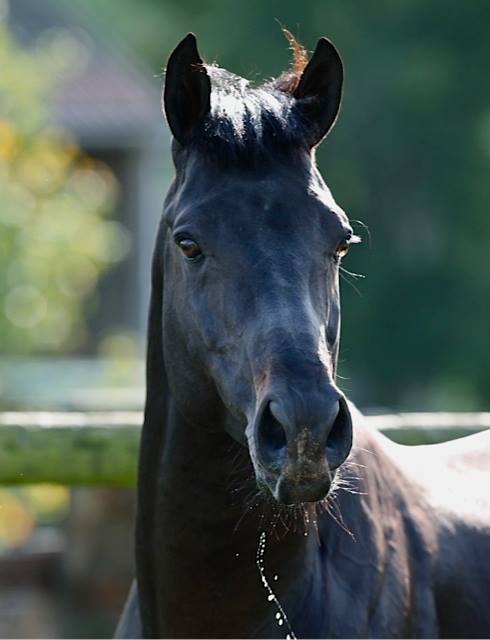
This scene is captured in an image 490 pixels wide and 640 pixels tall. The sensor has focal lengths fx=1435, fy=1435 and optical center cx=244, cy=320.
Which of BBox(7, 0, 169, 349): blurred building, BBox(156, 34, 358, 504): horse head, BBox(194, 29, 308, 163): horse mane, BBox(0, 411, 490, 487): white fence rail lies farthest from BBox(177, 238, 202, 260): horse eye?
BBox(7, 0, 169, 349): blurred building

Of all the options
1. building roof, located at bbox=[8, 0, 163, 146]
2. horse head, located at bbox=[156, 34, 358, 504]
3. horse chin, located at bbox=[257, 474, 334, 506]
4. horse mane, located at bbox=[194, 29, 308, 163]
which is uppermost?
building roof, located at bbox=[8, 0, 163, 146]

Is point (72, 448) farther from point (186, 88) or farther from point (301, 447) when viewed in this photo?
point (301, 447)

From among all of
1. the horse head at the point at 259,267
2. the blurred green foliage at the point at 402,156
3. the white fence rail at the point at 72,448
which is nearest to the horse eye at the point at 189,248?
the horse head at the point at 259,267

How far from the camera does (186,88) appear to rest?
3555mm

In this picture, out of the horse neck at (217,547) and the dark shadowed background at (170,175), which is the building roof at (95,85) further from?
the horse neck at (217,547)

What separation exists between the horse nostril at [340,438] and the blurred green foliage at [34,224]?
350 inches

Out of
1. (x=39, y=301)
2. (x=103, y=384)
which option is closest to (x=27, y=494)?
(x=39, y=301)

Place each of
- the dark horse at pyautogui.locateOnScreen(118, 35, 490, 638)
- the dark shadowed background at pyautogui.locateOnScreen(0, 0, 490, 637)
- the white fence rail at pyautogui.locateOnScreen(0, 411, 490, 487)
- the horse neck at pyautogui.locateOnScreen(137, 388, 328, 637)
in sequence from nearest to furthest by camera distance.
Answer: the dark horse at pyautogui.locateOnScreen(118, 35, 490, 638) < the horse neck at pyautogui.locateOnScreen(137, 388, 328, 637) < the white fence rail at pyautogui.locateOnScreen(0, 411, 490, 487) < the dark shadowed background at pyautogui.locateOnScreen(0, 0, 490, 637)

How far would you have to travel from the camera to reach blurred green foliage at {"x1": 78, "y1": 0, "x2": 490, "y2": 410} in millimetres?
30406

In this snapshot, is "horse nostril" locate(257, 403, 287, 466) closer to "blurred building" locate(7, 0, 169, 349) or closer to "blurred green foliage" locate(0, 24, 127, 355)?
"blurred green foliage" locate(0, 24, 127, 355)

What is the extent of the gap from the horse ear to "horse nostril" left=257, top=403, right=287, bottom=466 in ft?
2.87

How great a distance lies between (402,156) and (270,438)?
30277mm

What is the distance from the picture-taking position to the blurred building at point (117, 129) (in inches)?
909

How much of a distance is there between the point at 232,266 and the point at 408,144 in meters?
30.0
